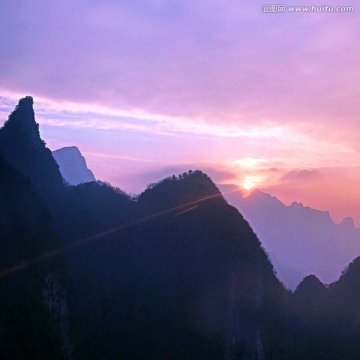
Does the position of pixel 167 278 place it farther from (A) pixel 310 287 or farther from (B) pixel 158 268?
(A) pixel 310 287

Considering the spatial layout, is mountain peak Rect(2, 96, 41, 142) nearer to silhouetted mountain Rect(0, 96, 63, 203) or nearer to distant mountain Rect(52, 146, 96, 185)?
silhouetted mountain Rect(0, 96, 63, 203)

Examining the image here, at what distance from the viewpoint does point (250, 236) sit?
181ft

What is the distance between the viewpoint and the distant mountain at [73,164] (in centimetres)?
15212

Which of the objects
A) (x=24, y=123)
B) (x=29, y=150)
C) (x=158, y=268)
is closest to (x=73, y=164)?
(x=24, y=123)

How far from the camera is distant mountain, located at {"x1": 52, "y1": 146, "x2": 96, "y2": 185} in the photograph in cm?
15212

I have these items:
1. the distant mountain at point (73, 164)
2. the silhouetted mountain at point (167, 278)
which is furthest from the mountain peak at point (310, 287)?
the distant mountain at point (73, 164)

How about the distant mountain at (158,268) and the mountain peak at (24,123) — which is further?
the mountain peak at (24,123)

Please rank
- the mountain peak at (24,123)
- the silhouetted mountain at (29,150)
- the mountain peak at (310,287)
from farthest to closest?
the mountain peak at (310,287)
the mountain peak at (24,123)
the silhouetted mountain at (29,150)

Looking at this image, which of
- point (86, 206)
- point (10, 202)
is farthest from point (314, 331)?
point (10, 202)

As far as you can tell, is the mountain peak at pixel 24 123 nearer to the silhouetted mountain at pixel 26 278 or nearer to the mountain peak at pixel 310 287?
the silhouetted mountain at pixel 26 278

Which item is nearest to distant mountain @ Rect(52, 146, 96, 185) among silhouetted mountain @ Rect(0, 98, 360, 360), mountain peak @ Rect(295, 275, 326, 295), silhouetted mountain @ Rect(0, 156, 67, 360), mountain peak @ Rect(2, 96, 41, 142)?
mountain peak @ Rect(2, 96, 41, 142)

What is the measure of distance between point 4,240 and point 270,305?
113 feet

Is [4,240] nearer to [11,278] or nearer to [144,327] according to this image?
[11,278]

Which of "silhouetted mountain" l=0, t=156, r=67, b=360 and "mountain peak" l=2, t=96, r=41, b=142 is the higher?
"mountain peak" l=2, t=96, r=41, b=142
